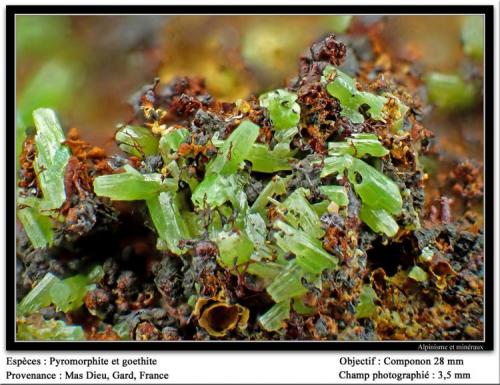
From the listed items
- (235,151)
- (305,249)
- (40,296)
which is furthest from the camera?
(40,296)

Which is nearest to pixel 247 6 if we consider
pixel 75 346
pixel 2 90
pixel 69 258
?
pixel 2 90

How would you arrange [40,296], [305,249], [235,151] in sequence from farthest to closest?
[40,296], [235,151], [305,249]

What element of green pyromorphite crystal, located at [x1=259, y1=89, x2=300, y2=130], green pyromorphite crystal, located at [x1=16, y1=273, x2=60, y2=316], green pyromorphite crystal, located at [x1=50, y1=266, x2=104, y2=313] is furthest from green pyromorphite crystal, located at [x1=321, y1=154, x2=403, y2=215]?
green pyromorphite crystal, located at [x1=16, y1=273, x2=60, y2=316]

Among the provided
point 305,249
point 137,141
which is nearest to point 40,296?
point 137,141

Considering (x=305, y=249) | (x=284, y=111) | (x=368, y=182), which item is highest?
(x=284, y=111)

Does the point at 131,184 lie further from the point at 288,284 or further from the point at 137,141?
the point at 288,284

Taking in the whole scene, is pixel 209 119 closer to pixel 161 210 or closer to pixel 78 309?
pixel 161 210

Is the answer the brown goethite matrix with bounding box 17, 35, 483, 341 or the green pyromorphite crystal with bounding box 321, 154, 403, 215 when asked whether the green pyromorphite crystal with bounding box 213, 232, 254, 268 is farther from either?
the green pyromorphite crystal with bounding box 321, 154, 403, 215

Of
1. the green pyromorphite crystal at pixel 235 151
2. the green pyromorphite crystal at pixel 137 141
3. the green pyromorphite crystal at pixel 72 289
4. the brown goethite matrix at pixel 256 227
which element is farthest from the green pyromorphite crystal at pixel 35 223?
the green pyromorphite crystal at pixel 235 151

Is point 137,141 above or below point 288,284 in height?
above
